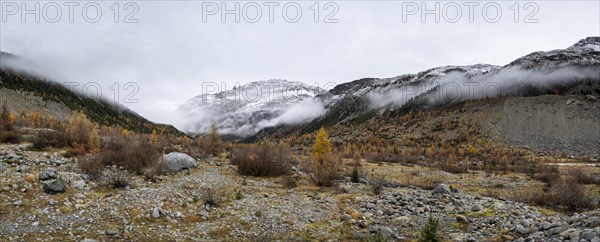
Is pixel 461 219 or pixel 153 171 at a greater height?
pixel 153 171

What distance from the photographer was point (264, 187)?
23.0m

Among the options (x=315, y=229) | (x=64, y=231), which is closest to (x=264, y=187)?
(x=315, y=229)

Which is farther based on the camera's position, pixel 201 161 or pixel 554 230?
pixel 201 161

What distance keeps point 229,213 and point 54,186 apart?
25.2 feet

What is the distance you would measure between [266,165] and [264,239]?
13.5 metres

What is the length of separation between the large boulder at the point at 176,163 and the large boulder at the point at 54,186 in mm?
7429

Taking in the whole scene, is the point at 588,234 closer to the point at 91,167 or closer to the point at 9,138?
the point at 91,167

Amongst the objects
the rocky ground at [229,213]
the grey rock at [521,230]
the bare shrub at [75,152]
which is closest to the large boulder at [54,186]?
the rocky ground at [229,213]

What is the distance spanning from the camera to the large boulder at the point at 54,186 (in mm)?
15812

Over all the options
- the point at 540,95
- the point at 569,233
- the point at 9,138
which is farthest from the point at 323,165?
the point at 540,95

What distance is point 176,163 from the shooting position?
24.8 meters

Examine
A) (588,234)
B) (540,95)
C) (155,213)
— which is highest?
(540,95)

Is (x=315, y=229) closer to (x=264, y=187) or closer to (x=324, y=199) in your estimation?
(x=324, y=199)

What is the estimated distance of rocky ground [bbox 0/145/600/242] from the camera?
42.7 feet
